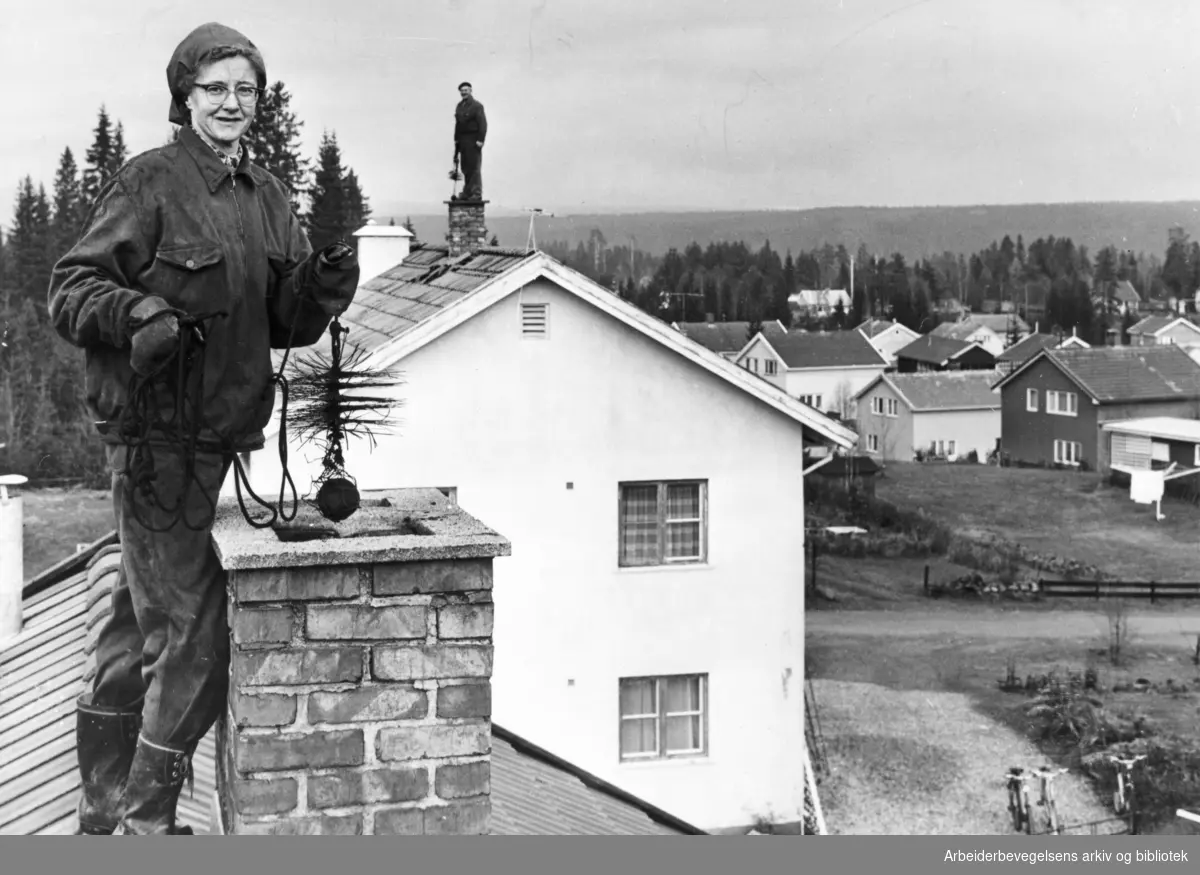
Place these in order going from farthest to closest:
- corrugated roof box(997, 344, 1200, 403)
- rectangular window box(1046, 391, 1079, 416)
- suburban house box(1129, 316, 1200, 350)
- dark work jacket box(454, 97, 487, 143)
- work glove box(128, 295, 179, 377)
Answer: suburban house box(1129, 316, 1200, 350), rectangular window box(1046, 391, 1079, 416), corrugated roof box(997, 344, 1200, 403), dark work jacket box(454, 97, 487, 143), work glove box(128, 295, 179, 377)

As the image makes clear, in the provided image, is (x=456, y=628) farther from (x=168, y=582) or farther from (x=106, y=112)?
(x=106, y=112)

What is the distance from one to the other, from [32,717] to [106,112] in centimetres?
2658

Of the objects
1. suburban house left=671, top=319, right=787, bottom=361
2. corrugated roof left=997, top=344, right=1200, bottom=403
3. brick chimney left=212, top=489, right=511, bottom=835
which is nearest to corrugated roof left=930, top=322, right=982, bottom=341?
corrugated roof left=997, top=344, right=1200, bottom=403

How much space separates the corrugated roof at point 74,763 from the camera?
4039mm

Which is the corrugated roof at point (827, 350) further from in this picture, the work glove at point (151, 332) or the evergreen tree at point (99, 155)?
the work glove at point (151, 332)

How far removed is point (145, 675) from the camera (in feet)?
10.8

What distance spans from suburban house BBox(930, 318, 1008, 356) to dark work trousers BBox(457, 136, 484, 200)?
42.3 meters

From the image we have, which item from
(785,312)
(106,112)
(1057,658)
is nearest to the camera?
(106,112)

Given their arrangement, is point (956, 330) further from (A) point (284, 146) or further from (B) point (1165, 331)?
(A) point (284, 146)

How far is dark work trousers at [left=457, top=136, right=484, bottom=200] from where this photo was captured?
15.5m

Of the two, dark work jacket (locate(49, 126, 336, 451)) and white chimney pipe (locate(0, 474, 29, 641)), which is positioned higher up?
dark work jacket (locate(49, 126, 336, 451))

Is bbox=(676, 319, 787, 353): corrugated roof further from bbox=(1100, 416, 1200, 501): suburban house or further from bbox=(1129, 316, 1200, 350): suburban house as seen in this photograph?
bbox=(1129, 316, 1200, 350): suburban house

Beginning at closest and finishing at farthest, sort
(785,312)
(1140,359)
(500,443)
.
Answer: (500,443), (1140,359), (785,312)

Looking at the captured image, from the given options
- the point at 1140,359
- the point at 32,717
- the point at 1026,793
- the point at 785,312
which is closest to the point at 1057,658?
the point at 1026,793
